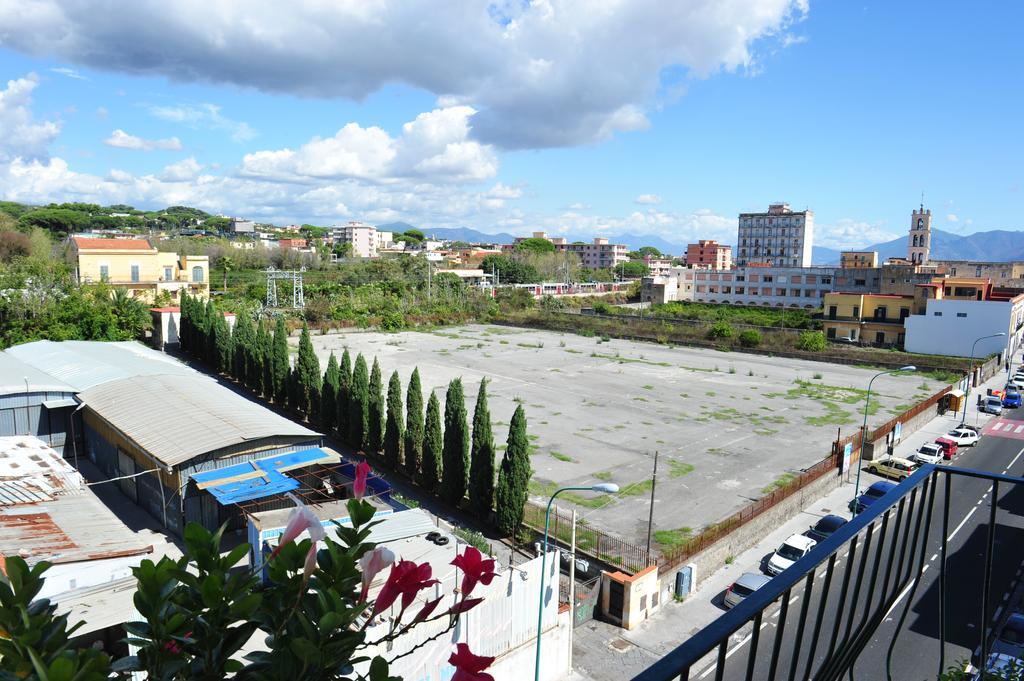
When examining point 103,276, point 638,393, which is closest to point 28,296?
point 103,276

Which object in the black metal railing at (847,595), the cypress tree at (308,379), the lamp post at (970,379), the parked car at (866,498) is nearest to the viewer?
the black metal railing at (847,595)

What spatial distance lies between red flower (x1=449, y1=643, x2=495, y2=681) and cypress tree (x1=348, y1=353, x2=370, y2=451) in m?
21.1

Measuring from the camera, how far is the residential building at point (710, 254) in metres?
120

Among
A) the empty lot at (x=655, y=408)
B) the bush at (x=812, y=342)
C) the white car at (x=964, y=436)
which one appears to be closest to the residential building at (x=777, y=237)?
the bush at (x=812, y=342)

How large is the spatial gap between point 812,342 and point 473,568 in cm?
4870

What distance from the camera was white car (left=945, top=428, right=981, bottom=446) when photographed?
87.5ft

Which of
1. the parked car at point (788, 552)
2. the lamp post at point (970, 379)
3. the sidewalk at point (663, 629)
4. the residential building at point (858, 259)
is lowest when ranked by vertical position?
the sidewalk at point (663, 629)

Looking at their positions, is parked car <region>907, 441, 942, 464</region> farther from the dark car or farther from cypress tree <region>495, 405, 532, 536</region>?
cypress tree <region>495, 405, 532, 536</region>

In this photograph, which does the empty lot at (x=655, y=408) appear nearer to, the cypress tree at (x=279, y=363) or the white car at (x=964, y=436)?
the white car at (x=964, y=436)

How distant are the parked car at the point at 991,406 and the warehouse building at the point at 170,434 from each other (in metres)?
32.7

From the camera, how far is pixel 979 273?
80.2 meters

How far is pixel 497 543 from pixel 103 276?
118 feet

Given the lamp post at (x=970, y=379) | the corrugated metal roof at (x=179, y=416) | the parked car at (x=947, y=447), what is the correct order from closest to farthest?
the corrugated metal roof at (x=179, y=416) < the parked car at (x=947, y=447) < the lamp post at (x=970, y=379)

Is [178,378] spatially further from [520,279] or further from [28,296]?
[520,279]
